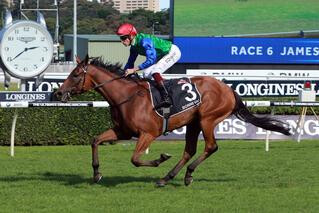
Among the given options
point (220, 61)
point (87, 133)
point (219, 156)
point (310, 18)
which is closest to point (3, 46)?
point (87, 133)

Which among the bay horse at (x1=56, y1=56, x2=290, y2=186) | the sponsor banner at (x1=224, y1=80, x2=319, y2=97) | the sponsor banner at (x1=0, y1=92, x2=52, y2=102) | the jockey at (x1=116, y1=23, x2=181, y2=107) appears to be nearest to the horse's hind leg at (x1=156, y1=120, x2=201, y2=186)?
the bay horse at (x1=56, y1=56, x2=290, y2=186)

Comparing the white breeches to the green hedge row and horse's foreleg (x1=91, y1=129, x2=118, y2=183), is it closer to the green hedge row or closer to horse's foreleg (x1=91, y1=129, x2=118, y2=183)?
horse's foreleg (x1=91, y1=129, x2=118, y2=183)

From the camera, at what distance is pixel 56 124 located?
14008 mm

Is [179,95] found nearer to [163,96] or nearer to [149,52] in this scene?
[163,96]

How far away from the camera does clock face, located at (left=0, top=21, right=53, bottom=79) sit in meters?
12.1

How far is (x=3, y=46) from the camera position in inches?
474

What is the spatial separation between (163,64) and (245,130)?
6.52m

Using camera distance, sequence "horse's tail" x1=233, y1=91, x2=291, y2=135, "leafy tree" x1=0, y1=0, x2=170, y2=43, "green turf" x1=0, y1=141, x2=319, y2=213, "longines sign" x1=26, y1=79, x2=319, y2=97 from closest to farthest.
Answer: "green turf" x1=0, y1=141, x2=319, y2=213
"horse's tail" x1=233, y1=91, x2=291, y2=135
"longines sign" x1=26, y1=79, x2=319, y2=97
"leafy tree" x1=0, y1=0, x2=170, y2=43

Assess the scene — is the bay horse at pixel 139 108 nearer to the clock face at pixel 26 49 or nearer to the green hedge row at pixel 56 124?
the clock face at pixel 26 49

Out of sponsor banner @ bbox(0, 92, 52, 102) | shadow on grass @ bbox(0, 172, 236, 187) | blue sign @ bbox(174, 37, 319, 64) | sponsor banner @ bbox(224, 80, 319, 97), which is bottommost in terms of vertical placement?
blue sign @ bbox(174, 37, 319, 64)

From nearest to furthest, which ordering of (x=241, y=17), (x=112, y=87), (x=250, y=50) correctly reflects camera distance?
(x=112, y=87), (x=250, y=50), (x=241, y=17)

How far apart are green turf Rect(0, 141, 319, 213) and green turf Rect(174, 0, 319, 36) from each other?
988 inches

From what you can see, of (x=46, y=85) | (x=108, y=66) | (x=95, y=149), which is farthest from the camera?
(x=46, y=85)

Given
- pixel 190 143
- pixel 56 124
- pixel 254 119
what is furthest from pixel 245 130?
pixel 190 143
